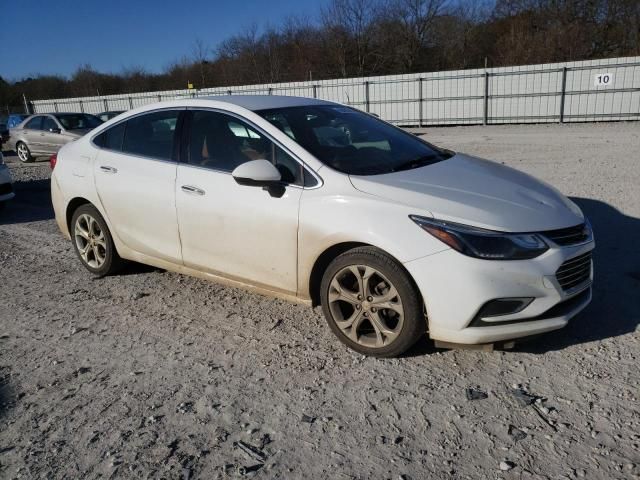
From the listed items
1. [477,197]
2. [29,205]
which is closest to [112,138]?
[477,197]

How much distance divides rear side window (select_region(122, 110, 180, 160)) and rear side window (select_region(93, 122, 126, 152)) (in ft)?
0.13

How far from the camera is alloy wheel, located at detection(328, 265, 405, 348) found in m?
3.20

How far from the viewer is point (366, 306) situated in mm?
3287

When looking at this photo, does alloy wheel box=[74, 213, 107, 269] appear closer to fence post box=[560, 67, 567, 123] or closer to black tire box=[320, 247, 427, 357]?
black tire box=[320, 247, 427, 357]

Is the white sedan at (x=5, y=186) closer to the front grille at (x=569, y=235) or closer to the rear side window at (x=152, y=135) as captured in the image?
the rear side window at (x=152, y=135)

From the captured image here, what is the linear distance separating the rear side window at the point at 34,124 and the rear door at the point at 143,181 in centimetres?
1317

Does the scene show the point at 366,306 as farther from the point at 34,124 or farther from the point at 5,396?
the point at 34,124

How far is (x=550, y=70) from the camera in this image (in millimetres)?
20531

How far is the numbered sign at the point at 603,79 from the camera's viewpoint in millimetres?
19516

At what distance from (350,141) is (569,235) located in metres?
1.68

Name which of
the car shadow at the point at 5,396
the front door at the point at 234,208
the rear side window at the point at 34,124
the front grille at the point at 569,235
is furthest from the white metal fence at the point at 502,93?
the car shadow at the point at 5,396

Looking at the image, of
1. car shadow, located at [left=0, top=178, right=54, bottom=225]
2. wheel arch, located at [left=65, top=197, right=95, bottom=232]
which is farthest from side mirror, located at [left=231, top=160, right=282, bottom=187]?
car shadow, located at [left=0, top=178, right=54, bottom=225]

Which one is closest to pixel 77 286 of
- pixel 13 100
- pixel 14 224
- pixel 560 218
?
pixel 14 224

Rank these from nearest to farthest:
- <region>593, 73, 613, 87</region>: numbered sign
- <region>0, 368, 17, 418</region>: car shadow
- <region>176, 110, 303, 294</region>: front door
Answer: <region>0, 368, 17, 418</region>: car shadow
<region>176, 110, 303, 294</region>: front door
<region>593, 73, 613, 87</region>: numbered sign
